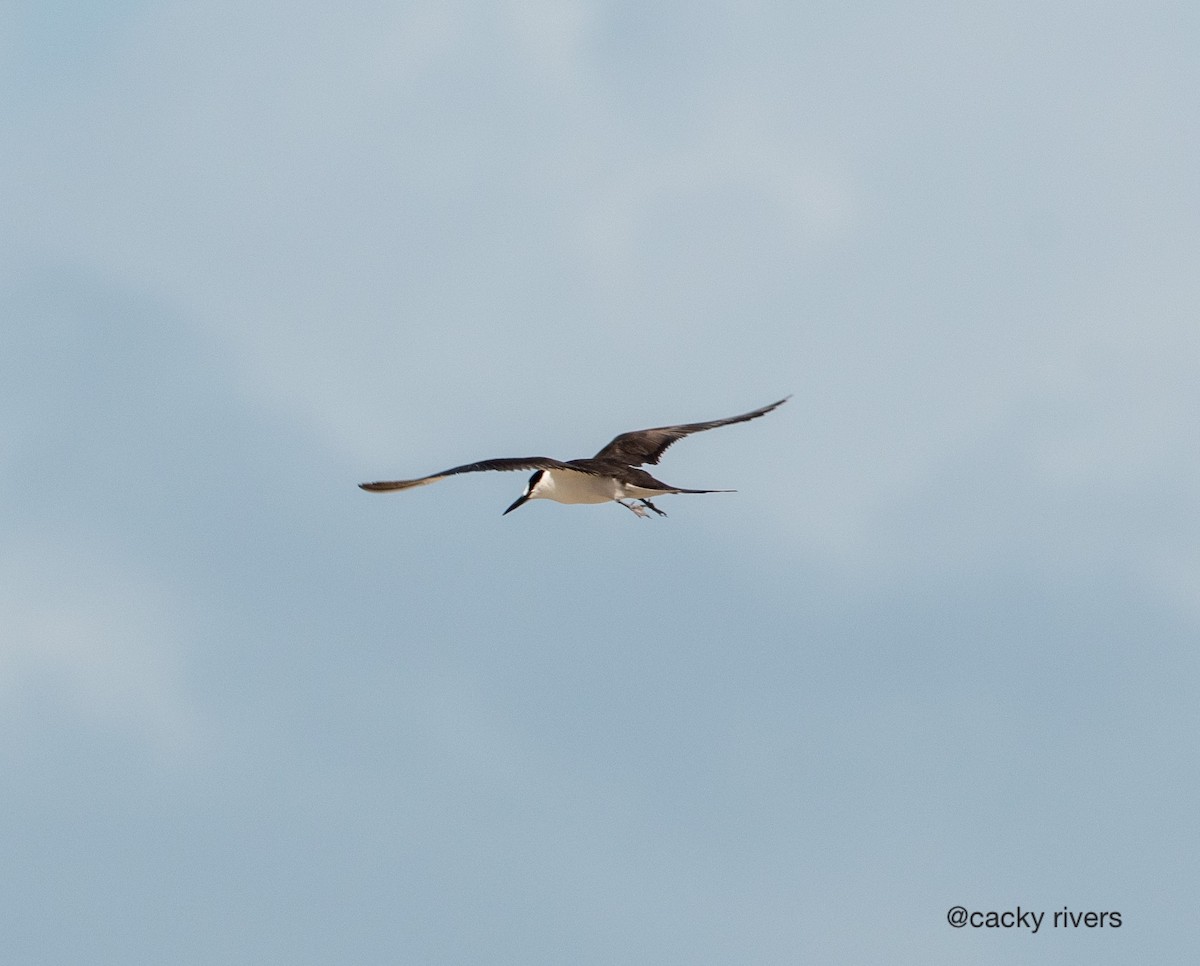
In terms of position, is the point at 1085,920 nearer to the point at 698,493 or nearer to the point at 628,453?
the point at 698,493

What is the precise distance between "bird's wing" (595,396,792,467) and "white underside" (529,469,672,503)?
49.3 inches

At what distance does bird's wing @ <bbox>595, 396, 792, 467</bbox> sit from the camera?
3119 centimetres

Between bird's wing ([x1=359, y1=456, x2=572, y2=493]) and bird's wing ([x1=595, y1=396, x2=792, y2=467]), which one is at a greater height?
bird's wing ([x1=595, y1=396, x2=792, y2=467])

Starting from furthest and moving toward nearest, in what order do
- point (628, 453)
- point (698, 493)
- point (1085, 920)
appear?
point (628, 453), point (698, 493), point (1085, 920)

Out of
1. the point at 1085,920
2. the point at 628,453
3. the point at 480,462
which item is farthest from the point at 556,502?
the point at 1085,920

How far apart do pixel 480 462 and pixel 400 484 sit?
1210mm

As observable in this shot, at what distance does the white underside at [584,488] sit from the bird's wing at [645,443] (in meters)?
1.25

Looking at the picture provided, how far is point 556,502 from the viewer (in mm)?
30391

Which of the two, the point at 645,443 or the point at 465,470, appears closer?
the point at 465,470

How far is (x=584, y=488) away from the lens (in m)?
29.7

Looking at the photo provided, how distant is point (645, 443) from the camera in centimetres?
3158

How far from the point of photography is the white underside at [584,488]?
96.6 ft

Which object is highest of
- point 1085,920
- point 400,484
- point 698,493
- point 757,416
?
point 757,416

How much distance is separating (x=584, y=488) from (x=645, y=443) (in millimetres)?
2251
